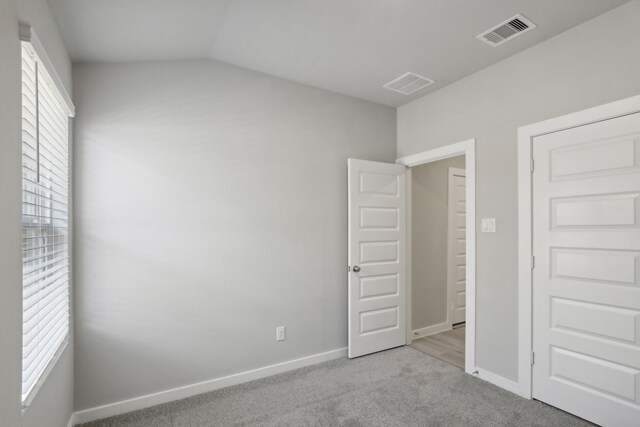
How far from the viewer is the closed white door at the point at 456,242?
4340 millimetres

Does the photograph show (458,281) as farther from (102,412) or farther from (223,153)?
(102,412)

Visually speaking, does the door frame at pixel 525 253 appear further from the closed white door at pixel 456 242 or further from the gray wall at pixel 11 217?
the gray wall at pixel 11 217

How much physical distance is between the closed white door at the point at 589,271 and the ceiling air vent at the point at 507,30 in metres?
0.76

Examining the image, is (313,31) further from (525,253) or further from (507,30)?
(525,253)

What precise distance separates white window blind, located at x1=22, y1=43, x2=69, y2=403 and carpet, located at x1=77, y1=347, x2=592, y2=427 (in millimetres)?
985

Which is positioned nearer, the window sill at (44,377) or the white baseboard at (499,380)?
the window sill at (44,377)

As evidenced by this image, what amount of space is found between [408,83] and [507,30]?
97cm

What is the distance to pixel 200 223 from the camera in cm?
269

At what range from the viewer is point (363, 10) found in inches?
82.3

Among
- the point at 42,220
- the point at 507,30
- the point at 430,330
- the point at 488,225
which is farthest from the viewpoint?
the point at 430,330

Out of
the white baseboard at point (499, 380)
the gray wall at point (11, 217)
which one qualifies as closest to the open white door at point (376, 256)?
the white baseboard at point (499, 380)

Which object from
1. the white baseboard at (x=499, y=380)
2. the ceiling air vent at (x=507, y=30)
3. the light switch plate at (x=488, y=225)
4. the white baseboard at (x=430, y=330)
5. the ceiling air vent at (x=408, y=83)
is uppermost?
the ceiling air vent at (x=507, y=30)

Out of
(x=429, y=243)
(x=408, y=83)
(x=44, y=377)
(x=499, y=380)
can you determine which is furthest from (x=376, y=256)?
(x=44, y=377)

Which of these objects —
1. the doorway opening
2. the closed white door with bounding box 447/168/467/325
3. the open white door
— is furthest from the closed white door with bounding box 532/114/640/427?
the closed white door with bounding box 447/168/467/325
